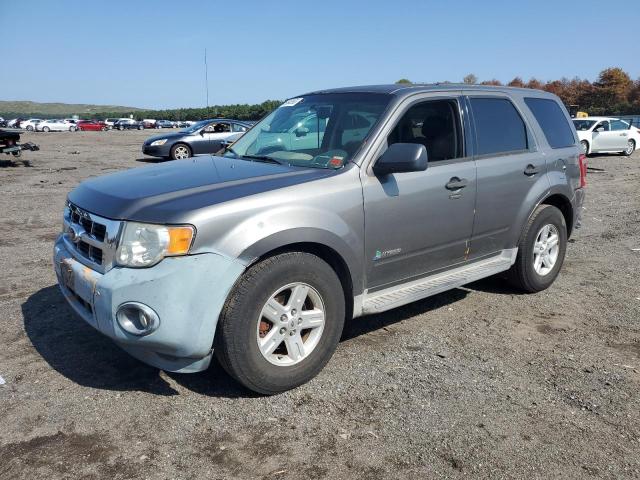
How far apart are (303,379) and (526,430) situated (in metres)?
1.33

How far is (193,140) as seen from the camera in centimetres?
1827

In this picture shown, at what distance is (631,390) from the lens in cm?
344

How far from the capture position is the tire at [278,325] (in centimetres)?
305

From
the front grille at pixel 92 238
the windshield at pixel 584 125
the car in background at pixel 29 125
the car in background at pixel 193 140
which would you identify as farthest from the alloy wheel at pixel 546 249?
the car in background at pixel 29 125

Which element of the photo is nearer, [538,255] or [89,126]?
[538,255]

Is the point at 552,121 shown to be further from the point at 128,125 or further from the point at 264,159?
the point at 128,125

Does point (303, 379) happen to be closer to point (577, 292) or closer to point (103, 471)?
point (103, 471)

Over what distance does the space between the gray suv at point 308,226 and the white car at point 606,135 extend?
1787 centimetres

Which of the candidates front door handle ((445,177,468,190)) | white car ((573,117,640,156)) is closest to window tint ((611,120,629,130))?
white car ((573,117,640,156))

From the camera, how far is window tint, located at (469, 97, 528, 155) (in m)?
4.51

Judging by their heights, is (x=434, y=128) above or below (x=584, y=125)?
below

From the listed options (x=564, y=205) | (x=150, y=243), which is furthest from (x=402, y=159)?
(x=564, y=205)

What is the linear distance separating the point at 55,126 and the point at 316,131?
207ft

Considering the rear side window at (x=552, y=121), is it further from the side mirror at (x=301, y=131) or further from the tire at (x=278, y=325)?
the tire at (x=278, y=325)
